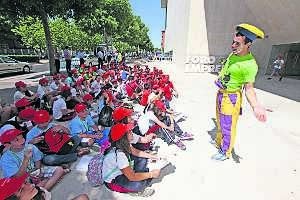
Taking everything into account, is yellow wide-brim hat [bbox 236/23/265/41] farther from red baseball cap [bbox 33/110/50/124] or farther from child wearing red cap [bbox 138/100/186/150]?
red baseball cap [bbox 33/110/50/124]

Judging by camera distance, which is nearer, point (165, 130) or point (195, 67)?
point (165, 130)

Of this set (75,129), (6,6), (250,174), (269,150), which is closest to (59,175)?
(75,129)

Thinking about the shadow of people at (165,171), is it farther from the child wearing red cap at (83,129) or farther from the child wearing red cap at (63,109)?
the child wearing red cap at (63,109)

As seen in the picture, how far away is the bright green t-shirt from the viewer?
4.22 metres

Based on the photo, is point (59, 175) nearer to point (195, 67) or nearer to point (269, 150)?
point (269, 150)

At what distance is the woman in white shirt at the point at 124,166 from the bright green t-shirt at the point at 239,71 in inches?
69.2

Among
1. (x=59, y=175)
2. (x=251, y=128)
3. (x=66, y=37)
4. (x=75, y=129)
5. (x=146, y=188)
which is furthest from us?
(x=66, y=37)

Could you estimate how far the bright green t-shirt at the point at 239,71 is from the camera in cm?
422

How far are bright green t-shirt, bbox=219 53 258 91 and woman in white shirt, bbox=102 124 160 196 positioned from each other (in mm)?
1757

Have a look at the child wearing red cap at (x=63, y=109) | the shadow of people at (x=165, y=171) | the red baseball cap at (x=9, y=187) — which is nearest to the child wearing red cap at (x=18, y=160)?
the red baseball cap at (x=9, y=187)

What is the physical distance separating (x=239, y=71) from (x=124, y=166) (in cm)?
230

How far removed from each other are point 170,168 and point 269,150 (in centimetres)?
215

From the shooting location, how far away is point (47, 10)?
597 inches

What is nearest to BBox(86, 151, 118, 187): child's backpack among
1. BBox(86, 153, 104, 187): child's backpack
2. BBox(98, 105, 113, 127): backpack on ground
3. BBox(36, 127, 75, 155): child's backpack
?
BBox(86, 153, 104, 187): child's backpack
